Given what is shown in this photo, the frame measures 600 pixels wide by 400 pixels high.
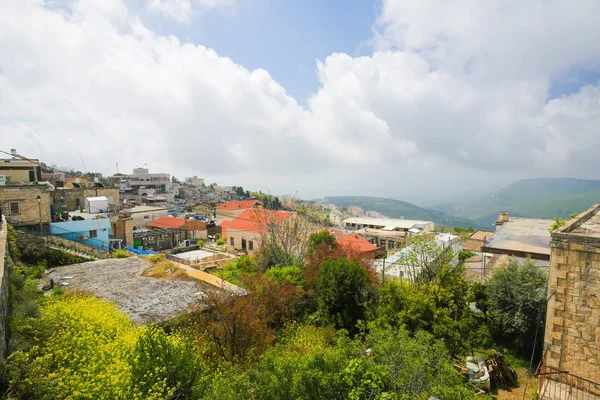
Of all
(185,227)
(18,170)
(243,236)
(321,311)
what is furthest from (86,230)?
(321,311)

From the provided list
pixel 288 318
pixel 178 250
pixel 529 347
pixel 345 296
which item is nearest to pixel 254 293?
pixel 288 318

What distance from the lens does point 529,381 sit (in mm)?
10820

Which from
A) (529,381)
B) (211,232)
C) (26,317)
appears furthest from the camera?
(211,232)

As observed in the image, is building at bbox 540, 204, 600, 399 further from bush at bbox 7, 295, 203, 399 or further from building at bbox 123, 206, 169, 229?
building at bbox 123, 206, 169, 229

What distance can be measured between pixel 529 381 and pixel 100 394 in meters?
13.5

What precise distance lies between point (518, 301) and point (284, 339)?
9.66 meters

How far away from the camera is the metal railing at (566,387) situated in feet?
27.5

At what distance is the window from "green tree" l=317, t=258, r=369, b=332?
762 inches

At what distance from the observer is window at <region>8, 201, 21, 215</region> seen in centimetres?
1828

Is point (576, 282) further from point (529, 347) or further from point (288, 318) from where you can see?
point (288, 318)

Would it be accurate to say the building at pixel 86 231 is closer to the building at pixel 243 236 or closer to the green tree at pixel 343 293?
the building at pixel 243 236

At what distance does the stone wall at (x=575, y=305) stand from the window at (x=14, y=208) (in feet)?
88.3

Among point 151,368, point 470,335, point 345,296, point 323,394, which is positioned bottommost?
point 470,335

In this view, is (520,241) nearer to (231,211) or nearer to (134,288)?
(134,288)
